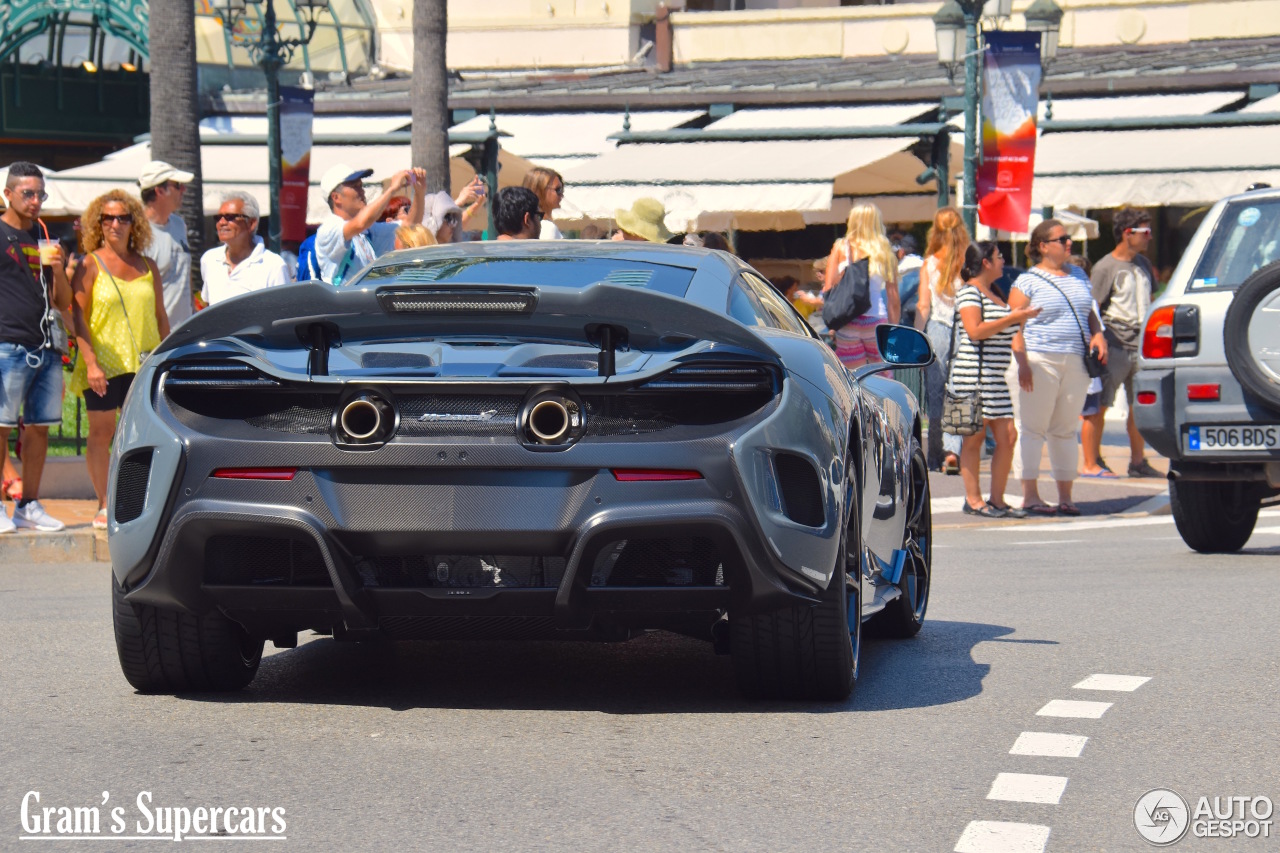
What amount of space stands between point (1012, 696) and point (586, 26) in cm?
2902

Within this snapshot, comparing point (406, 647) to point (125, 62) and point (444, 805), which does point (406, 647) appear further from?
point (125, 62)

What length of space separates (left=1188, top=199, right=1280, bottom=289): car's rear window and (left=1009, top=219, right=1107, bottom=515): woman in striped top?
8.23 ft

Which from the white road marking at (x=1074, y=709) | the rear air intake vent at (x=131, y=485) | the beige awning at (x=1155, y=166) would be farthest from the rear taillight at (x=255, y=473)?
the beige awning at (x=1155, y=166)

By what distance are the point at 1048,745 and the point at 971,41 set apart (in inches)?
543

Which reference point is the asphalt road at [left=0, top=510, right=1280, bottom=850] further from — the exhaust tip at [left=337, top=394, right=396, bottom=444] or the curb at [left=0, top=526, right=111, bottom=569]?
the curb at [left=0, top=526, right=111, bottom=569]

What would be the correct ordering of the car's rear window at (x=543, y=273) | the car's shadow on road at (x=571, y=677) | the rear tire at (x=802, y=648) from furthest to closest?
the car's rear window at (x=543, y=273)
the car's shadow on road at (x=571, y=677)
the rear tire at (x=802, y=648)

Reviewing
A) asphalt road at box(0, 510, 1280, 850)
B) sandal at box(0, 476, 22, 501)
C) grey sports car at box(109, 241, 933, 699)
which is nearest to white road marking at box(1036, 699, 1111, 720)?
asphalt road at box(0, 510, 1280, 850)

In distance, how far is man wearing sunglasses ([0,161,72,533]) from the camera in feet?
35.5

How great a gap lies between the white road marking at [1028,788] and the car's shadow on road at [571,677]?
0.96 metres

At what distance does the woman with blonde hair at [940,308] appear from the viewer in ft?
47.1

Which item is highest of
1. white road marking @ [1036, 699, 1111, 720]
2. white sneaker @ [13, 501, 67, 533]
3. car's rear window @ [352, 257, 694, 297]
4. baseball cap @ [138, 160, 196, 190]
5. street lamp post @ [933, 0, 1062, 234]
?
street lamp post @ [933, 0, 1062, 234]

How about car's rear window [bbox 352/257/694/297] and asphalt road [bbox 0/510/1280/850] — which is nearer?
asphalt road [bbox 0/510/1280/850]

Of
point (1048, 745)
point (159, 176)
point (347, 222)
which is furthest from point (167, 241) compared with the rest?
point (1048, 745)

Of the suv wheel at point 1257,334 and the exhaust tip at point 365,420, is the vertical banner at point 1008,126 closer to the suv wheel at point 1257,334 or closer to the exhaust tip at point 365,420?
the suv wheel at point 1257,334
